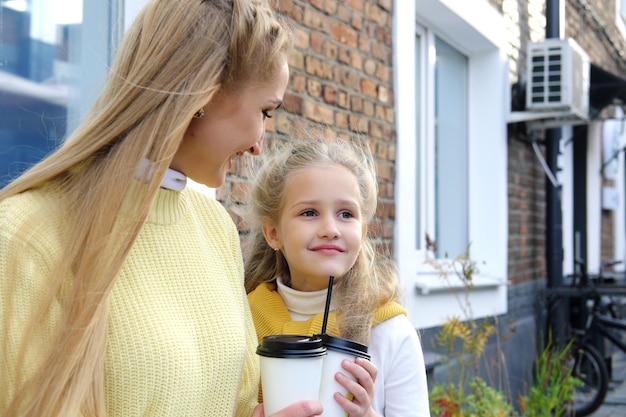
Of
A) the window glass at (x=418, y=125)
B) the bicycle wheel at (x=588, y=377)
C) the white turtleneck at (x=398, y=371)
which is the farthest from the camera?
the bicycle wheel at (x=588, y=377)

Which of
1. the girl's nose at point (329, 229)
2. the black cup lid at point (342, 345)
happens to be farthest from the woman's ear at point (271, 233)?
the black cup lid at point (342, 345)

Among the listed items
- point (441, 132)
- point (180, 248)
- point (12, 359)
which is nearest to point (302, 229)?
point (180, 248)

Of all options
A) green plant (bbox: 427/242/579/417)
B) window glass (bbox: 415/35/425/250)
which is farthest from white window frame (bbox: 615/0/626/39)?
green plant (bbox: 427/242/579/417)

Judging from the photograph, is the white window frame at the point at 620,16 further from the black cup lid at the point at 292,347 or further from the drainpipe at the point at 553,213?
the black cup lid at the point at 292,347

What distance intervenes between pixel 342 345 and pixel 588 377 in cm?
531

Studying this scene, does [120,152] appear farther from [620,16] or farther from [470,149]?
[620,16]

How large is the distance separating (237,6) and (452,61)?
188 inches

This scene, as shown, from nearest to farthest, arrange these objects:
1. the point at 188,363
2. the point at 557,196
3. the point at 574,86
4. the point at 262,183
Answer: the point at 188,363, the point at 262,183, the point at 574,86, the point at 557,196

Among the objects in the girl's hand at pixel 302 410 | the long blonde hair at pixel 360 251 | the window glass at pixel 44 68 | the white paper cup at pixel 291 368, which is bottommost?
the girl's hand at pixel 302 410

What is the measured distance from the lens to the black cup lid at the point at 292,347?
1.39 meters

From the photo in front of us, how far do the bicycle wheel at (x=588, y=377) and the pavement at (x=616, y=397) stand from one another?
211mm

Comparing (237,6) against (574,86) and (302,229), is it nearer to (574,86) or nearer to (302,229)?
(302,229)

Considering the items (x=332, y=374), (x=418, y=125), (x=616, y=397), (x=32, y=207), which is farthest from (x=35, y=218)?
(x=616, y=397)

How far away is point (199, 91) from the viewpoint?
4.41 feet
